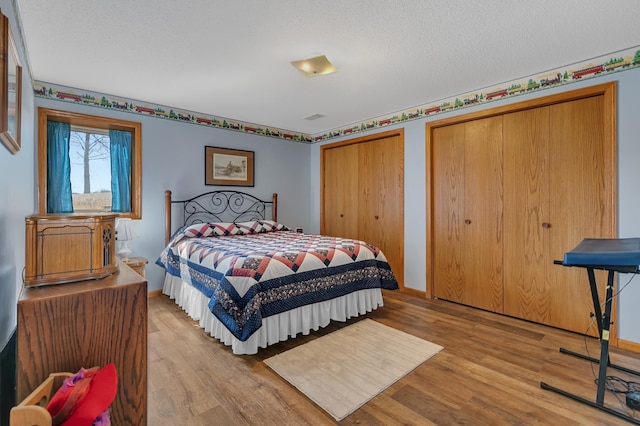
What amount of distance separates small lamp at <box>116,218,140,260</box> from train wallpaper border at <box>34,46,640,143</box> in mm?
1361

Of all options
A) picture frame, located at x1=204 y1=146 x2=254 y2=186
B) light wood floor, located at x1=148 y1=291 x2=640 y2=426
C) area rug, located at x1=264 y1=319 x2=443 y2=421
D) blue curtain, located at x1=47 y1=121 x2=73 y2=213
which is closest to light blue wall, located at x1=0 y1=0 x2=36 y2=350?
light wood floor, located at x1=148 y1=291 x2=640 y2=426

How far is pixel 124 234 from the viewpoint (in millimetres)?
3242

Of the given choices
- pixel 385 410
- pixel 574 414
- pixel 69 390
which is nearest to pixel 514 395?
pixel 574 414

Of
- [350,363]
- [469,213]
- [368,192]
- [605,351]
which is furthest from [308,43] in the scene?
[605,351]

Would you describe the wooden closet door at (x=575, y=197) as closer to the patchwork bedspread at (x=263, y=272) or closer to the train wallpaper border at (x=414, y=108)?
the train wallpaper border at (x=414, y=108)

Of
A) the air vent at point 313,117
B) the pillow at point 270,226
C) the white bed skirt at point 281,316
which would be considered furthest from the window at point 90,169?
the air vent at point 313,117

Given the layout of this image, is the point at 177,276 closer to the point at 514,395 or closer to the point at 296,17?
the point at 296,17

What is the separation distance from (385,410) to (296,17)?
2.47m

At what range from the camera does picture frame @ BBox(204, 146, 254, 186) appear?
4.30m

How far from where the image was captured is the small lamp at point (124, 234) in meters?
3.22

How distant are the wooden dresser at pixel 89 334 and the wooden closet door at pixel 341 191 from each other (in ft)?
Result: 12.7

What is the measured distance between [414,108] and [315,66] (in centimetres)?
181

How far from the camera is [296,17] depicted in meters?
2.01

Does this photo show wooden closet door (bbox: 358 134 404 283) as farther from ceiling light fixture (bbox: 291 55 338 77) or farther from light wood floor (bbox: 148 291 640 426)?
ceiling light fixture (bbox: 291 55 338 77)
